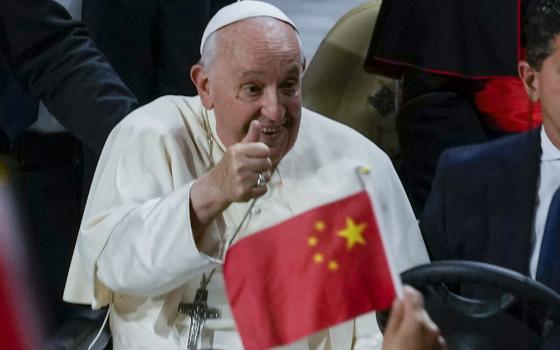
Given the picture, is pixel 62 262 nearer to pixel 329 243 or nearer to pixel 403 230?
pixel 403 230

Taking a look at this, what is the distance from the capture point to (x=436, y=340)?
1991mm

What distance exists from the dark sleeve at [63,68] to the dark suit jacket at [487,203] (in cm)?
76

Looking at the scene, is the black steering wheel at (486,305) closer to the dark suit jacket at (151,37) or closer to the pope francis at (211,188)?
the pope francis at (211,188)

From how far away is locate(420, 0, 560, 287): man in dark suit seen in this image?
2607 mm

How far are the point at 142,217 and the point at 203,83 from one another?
29cm

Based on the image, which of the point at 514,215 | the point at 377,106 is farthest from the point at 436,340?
the point at 377,106

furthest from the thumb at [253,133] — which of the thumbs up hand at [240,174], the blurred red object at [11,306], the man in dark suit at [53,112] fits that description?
the man in dark suit at [53,112]

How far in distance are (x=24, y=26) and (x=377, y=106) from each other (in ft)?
2.71

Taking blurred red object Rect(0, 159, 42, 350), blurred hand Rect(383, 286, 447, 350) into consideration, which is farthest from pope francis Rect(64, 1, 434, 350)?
blurred hand Rect(383, 286, 447, 350)

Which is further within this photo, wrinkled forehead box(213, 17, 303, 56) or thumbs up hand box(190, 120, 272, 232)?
wrinkled forehead box(213, 17, 303, 56)

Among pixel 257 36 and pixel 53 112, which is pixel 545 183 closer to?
pixel 257 36

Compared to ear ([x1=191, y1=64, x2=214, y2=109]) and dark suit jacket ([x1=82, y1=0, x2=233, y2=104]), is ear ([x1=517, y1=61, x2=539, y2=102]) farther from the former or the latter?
dark suit jacket ([x1=82, y1=0, x2=233, y2=104])

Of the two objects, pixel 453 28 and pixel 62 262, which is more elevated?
pixel 453 28

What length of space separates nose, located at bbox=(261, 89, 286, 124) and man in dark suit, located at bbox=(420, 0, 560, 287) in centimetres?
39
